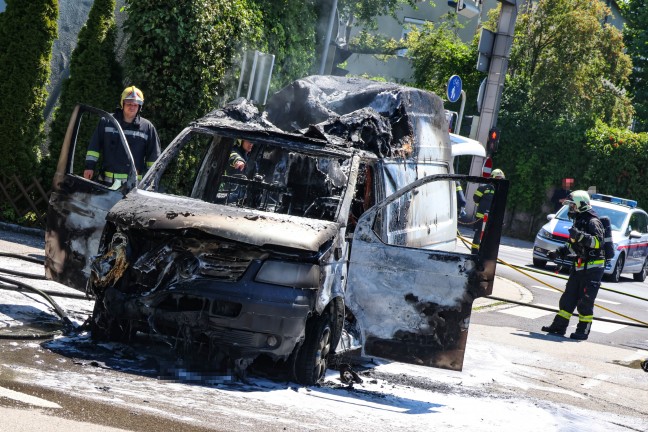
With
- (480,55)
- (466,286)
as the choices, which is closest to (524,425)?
(466,286)

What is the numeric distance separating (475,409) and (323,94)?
3.64m

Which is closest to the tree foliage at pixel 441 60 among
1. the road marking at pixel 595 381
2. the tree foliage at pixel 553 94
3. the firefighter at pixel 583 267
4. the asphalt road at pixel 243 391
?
the tree foliage at pixel 553 94

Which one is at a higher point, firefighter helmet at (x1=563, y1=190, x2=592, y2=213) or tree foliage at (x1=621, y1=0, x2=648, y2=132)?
tree foliage at (x1=621, y1=0, x2=648, y2=132)

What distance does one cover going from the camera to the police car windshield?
2344cm

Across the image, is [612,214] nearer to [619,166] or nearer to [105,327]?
[619,166]

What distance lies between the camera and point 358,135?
8.88m

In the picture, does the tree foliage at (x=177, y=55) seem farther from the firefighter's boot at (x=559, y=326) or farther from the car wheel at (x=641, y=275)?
the car wheel at (x=641, y=275)

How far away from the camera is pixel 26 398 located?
584cm

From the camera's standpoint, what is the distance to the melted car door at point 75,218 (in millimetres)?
8531

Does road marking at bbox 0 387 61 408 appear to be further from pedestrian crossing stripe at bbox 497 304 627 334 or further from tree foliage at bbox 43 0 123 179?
pedestrian crossing stripe at bbox 497 304 627 334

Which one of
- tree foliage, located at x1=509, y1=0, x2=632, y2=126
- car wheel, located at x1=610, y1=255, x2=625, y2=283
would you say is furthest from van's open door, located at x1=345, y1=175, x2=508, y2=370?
tree foliage, located at x1=509, y1=0, x2=632, y2=126

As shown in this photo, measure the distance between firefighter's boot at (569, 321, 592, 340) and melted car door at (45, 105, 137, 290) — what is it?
7103 mm

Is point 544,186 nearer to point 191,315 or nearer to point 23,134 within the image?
point 23,134

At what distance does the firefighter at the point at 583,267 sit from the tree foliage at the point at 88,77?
6267mm
